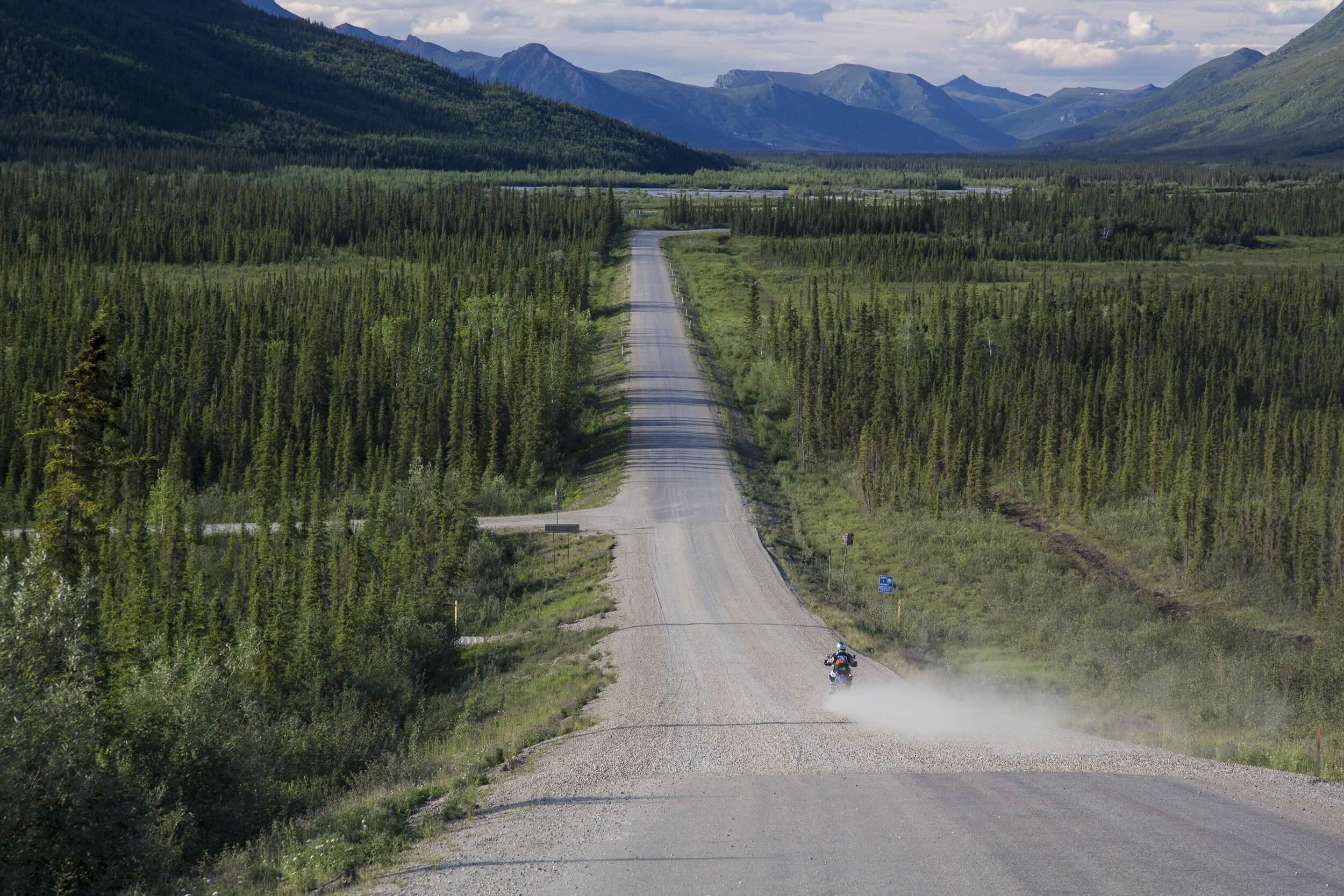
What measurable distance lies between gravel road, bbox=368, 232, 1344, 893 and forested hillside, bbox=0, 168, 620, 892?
537cm

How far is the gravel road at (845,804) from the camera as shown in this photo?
1770 centimetres

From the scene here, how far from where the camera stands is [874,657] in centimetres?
3356

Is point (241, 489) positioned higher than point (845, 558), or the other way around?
point (845, 558)

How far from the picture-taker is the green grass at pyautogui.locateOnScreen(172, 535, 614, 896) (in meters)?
18.5

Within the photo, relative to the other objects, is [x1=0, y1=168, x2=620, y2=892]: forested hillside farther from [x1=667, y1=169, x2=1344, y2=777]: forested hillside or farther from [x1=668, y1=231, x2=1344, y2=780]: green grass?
[x1=667, y1=169, x2=1344, y2=777]: forested hillside

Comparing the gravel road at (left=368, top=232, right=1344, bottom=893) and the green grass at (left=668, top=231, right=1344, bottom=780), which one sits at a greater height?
the gravel road at (left=368, top=232, right=1344, bottom=893)

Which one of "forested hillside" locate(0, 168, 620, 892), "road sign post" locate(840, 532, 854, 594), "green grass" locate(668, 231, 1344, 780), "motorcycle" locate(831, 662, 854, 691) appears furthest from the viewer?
"road sign post" locate(840, 532, 854, 594)

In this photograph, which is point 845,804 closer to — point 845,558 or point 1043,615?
point 1043,615

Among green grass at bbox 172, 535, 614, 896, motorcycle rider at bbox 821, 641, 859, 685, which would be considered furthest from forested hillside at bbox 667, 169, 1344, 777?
green grass at bbox 172, 535, 614, 896

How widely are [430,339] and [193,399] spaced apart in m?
18.2

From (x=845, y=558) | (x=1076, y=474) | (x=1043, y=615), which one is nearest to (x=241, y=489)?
(x=845, y=558)

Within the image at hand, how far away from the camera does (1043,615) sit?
45656mm

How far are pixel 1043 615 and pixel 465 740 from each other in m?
26.1

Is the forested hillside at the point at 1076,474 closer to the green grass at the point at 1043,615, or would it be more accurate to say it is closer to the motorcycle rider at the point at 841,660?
the green grass at the point at 1043,615
